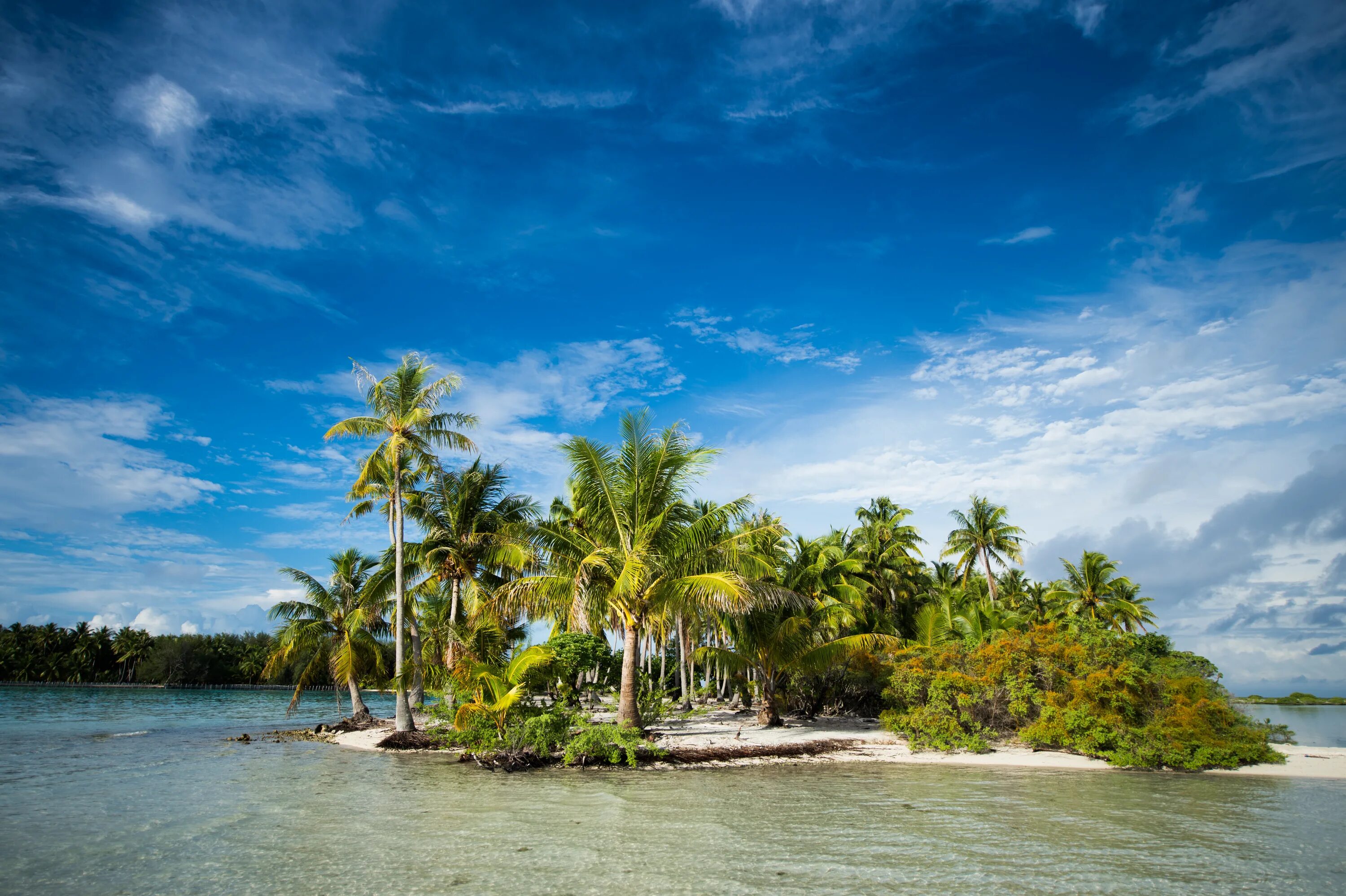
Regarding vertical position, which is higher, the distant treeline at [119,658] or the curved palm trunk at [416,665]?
the curved palm trunk at [416,665]

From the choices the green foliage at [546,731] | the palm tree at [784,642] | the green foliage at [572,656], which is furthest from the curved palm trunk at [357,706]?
the palm tree at [784,642]

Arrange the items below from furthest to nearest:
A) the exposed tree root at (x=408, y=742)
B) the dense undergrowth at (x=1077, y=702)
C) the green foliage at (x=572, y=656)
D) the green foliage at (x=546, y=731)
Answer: the exposed tree root at (x=408, y=742) → the green foliage at (x=572, y=656) → the dense undergrowth at (x=1077, y=702) → the green foliage at (x=546, y=731)

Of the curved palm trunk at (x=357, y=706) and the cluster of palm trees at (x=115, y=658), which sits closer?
the curved palm trunk at (x=357, y=706)

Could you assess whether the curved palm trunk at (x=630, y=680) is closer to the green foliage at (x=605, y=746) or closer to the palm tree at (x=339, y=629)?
the green foliage at (x=605, y=746)

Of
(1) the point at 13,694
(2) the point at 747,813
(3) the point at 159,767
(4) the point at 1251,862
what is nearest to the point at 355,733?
(3) the point at 159,767

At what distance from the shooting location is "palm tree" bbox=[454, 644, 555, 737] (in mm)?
14812

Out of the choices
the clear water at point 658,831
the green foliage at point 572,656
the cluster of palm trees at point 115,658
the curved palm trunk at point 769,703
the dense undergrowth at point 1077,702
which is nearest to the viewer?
the clear water at point 658,831

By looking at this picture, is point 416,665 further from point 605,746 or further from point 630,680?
point 605,746

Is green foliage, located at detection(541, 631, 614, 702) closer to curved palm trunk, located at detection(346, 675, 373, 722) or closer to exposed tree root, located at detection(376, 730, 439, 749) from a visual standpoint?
exposed tree root, located at detection(376, 730, 439, 749)

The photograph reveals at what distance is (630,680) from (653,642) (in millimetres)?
15182

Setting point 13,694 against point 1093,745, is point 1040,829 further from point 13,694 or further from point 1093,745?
point 13,694

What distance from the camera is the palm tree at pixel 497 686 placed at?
583 inches

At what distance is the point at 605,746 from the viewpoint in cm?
1518

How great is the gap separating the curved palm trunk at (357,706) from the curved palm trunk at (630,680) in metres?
12.5
